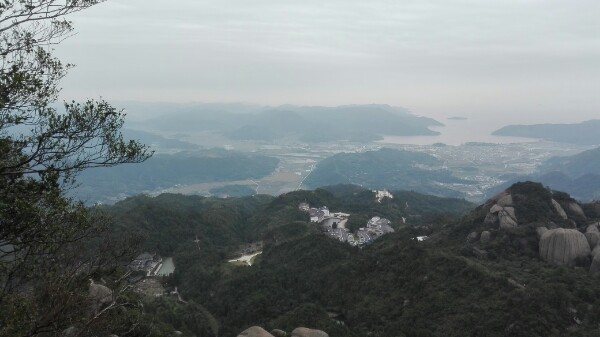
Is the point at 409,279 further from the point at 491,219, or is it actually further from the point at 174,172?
the point at 174,172

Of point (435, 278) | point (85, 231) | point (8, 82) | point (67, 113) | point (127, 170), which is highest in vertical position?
point (8, 82)

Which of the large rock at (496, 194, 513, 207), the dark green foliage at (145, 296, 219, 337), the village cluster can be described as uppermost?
the large rock at (496, 194, 513, 207)

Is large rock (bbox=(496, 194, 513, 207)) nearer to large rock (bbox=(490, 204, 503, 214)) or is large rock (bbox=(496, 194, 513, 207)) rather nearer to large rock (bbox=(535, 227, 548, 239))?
large rock (bbox=(490, 204, 503, 214))

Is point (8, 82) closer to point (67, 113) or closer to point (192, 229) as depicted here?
point (67, 113)

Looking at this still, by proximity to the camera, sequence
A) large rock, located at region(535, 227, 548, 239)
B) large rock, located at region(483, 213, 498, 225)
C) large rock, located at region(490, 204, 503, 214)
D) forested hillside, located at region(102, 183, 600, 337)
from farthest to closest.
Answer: large rock, located at region(490, 204, 503, 214), large rock, located at region(483, 213, 498, 225), large rock, located at region(535, 227, 548, 239), forested hillside, located at region(102, 183, 600, 337)

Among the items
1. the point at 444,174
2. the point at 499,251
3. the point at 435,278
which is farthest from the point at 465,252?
the point at 444,174

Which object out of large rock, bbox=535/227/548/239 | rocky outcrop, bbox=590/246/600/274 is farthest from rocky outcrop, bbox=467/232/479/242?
rocky outcrop, bbox=590/246/600/274
